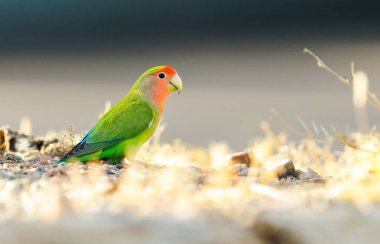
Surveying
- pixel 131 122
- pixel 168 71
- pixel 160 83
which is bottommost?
pixel 131 122

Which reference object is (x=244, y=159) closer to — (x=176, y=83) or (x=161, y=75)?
(x=176, y=83)

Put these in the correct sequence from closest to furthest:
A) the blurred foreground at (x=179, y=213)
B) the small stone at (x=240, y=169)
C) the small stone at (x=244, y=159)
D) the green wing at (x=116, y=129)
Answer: the blurred foreground at (x=179, y=213)
the small stone at (x=240, y=169)
the green wing at (x=116, y=129)
the small stone at (x=244, y=159)

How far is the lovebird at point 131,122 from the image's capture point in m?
5.81

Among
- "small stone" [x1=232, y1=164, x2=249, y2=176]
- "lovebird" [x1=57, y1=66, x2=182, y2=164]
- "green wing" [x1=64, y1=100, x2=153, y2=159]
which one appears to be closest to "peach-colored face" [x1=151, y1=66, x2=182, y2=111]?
"lovebird" [x1=57, y1=66, x2=182, y2=164]

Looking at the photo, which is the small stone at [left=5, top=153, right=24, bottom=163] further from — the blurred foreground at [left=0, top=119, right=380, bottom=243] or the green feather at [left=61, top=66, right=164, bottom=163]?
the blurred foreground at [left=0, top=119, right=380, bottom=243]

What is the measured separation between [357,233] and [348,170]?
2.85 meters

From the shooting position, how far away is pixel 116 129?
5812 millimetres

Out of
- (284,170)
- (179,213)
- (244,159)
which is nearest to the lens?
(179,213)

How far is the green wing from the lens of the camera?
5805 mm

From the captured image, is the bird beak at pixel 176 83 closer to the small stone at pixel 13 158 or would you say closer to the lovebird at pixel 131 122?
the lovebird at pixel 131 122

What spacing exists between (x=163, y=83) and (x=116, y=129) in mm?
665

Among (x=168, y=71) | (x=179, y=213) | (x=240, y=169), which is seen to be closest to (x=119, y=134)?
(x=168, y=71)

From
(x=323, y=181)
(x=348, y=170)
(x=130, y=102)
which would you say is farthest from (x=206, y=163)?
(x=323, y=181)

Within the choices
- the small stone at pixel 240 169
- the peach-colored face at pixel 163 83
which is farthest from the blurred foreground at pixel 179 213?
the peach-colored face at pixel 163 83
